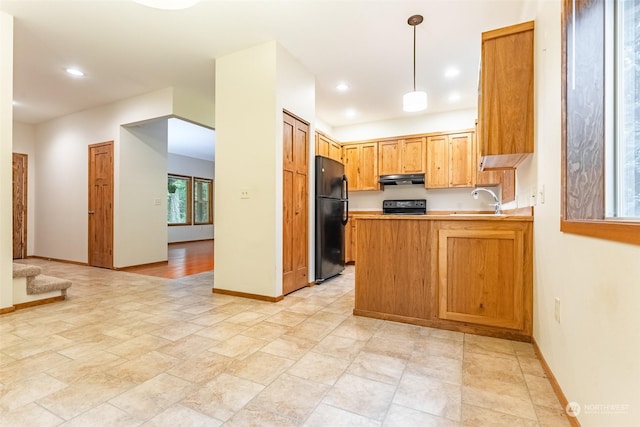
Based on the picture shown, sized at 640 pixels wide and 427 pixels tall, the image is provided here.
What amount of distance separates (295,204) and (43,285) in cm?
273

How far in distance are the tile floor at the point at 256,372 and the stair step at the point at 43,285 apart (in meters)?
0.29

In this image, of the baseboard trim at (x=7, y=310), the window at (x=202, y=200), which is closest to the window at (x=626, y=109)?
the baseboard trim at (x=7, y=310)

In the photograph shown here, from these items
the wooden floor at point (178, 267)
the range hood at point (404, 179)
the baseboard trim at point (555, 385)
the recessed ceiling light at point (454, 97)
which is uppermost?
the recessed ceiling light at point (454, 97)

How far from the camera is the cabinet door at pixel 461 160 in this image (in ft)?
16.8

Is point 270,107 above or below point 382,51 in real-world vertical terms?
below

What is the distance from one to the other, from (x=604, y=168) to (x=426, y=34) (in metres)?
2.51

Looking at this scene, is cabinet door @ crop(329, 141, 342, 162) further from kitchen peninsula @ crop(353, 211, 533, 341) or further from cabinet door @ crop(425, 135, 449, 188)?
kitchen peninsula @ crop(353, 211, 533, 341)

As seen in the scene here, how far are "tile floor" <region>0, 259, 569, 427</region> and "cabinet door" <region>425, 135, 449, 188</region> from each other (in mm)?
3458

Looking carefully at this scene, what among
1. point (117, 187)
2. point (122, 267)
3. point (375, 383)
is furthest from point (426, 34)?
point (122, 267)

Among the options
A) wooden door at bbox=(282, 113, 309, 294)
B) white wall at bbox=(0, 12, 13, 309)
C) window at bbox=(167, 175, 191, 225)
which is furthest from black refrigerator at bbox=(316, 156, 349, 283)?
window at bbox=(167, 175, 191, 225)

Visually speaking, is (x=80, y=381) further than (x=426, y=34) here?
No

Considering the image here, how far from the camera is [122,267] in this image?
4.96m

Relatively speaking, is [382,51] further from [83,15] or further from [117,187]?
[117,187]

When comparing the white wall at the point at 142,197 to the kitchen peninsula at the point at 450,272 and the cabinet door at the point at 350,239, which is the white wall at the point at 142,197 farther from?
the kitchen peninsula at the point at 450,272
